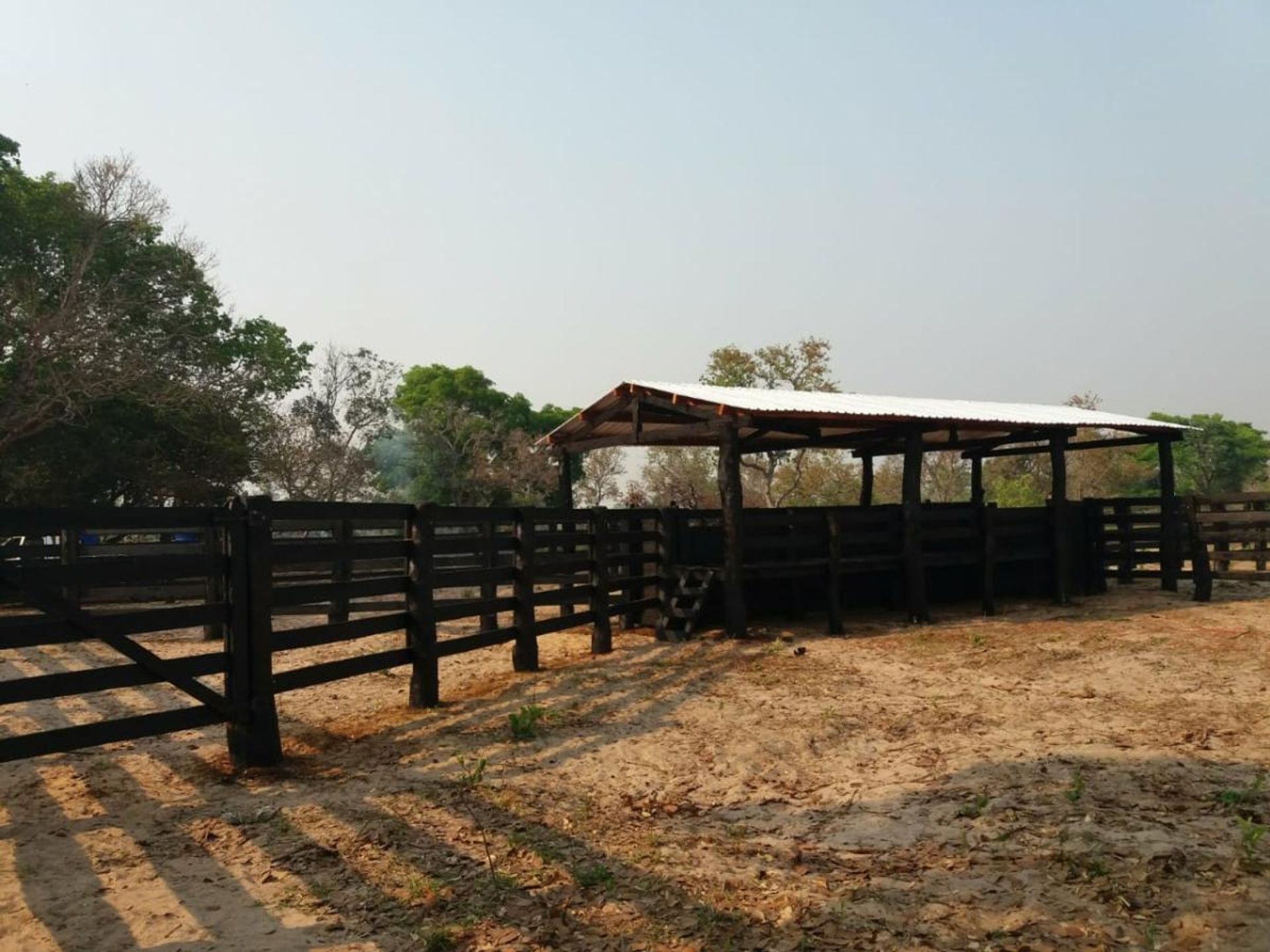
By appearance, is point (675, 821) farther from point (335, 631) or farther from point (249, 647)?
point (335, 631)

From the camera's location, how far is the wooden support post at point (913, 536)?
12.4 meters

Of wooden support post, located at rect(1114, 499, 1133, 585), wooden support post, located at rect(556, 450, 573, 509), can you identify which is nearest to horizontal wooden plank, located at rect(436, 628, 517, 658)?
wooden support post, located at rect(556, 450, 573, 509)

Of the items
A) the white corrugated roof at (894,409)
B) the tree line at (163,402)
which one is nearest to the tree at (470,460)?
the tree line at (163,402)

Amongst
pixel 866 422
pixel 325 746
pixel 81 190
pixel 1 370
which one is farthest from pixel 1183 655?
pixel 81 190

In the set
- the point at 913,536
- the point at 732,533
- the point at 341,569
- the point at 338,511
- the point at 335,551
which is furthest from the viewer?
the point at 913,536

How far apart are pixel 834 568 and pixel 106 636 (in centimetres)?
883

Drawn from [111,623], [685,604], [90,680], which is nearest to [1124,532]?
[685,604]

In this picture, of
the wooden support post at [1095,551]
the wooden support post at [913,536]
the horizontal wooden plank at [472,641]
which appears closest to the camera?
the horizontal wooden plank at [472,641]

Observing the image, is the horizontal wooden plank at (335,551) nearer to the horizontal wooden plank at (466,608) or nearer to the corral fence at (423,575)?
the corral fence at (423,575)

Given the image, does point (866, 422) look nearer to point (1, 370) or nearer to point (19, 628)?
point (19, 628)

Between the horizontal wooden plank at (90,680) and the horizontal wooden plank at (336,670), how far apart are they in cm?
50

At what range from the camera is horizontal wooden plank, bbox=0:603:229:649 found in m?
4.71

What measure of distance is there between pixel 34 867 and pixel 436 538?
12.6 feet

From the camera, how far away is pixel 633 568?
11.8 meters
